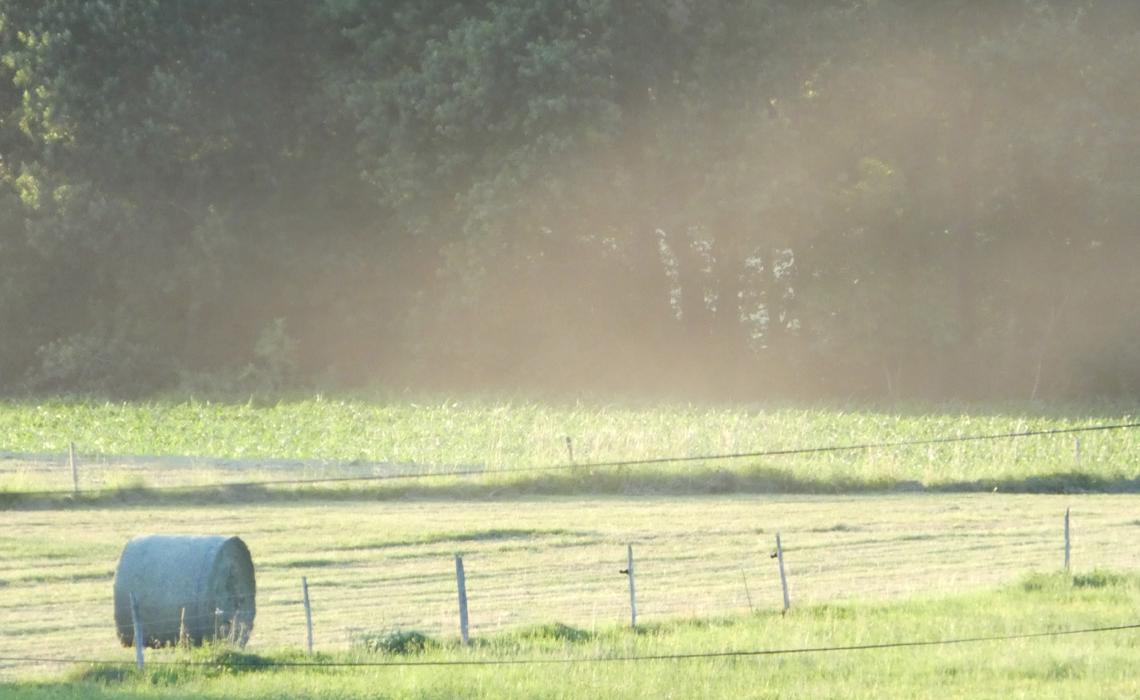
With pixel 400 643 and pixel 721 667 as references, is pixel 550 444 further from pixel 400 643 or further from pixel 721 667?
pixel 721 667

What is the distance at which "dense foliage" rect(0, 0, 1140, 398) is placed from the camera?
149 feet

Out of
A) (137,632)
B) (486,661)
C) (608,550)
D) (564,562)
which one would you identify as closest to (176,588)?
(137,632)

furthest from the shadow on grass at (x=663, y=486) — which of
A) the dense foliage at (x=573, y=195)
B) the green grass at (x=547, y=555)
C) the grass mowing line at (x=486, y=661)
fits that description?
the dense foliage at (x=573, y=195)

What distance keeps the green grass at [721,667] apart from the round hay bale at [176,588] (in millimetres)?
351

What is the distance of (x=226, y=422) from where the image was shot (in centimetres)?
3894

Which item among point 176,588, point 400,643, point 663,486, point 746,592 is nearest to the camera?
point 400,643

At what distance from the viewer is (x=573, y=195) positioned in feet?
154

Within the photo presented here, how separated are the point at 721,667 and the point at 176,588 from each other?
14.6ft

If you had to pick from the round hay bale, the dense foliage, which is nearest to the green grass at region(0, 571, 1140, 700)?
the round hay bale

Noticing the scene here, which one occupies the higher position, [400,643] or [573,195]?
[573,195]

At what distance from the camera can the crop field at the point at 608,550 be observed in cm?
1236

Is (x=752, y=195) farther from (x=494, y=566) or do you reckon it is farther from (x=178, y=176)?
(x=494, y=566)

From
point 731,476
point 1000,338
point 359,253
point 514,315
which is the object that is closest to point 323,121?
point 359,253

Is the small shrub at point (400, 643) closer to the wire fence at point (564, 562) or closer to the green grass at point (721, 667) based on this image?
the green grass at point (721, 667)
